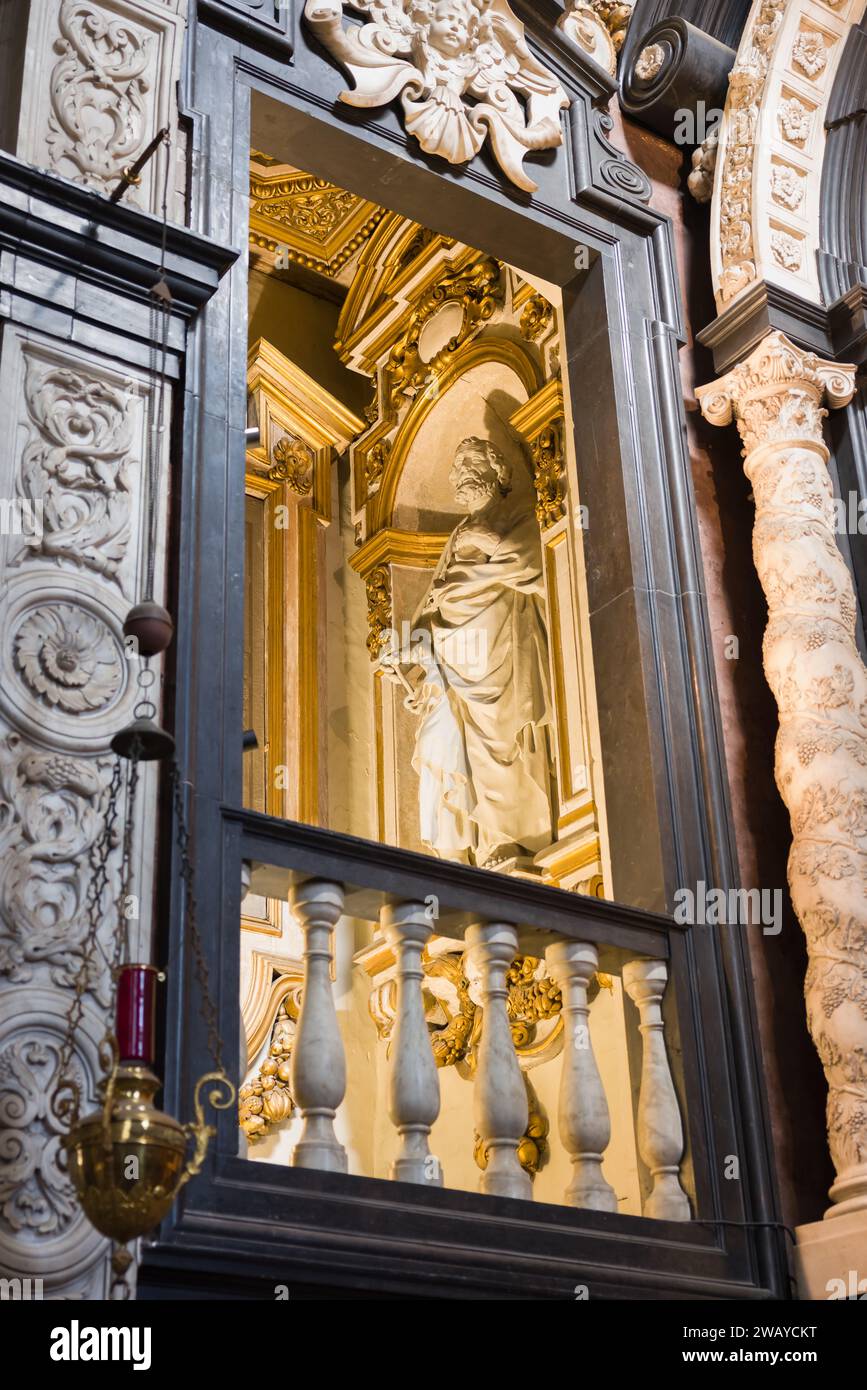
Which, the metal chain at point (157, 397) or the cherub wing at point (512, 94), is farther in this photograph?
the cherub wing at point (512, 94)

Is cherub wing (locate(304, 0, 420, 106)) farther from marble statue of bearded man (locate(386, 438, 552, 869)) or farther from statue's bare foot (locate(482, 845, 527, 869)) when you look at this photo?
statue's bare foot (locate(482, 845, 527, 869))

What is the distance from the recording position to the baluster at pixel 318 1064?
4098mm

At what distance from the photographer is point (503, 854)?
21.5 ft

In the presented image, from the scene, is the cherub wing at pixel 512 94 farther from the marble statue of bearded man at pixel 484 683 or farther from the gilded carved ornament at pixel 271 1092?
the gilded carved ornament at pixel 271 1092

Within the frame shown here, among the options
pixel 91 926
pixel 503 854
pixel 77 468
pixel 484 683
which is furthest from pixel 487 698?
pixel 91 926

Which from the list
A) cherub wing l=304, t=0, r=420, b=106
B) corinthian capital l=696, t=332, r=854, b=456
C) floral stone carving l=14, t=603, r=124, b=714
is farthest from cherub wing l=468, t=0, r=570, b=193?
floral stone carving l=14, t=603, r=124, b=714

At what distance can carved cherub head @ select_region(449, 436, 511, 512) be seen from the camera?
737cm

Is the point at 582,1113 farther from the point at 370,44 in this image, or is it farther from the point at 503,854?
the point at 370,44

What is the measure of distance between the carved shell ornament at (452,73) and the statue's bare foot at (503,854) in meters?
2.36

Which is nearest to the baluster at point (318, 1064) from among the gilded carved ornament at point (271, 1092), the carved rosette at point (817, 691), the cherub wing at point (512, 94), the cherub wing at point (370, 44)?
the carved rosette at point (817, 691)

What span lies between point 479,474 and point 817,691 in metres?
2.27

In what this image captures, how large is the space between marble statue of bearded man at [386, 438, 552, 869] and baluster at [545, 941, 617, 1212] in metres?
1.80
